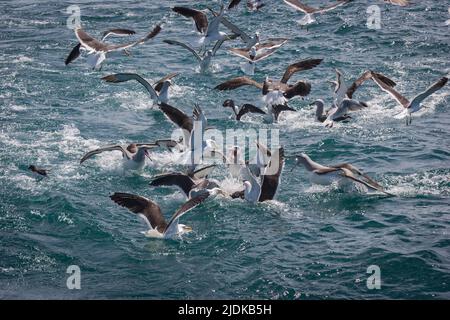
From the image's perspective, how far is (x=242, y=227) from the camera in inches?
575

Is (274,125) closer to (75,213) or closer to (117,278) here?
(75,213)

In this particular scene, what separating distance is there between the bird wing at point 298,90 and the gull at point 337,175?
3.96 meters

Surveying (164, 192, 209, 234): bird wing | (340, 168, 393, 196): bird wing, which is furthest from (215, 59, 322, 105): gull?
(164, 192, 209, 234): bird wing

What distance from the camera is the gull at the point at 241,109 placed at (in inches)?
772

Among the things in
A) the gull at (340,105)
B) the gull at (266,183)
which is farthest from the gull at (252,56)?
the gull at (266,183)

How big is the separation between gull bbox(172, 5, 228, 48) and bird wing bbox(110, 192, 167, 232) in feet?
25.0

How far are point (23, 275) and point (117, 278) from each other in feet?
5.54

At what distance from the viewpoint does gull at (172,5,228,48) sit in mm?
20420

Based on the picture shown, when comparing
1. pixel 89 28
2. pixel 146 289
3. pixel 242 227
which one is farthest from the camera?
pixel 89 28

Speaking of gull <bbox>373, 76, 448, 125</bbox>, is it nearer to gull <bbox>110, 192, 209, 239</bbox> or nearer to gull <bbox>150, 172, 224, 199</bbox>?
A: gull <bbox>150, 172, 224, 199</bbox>

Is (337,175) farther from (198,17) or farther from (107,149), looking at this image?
(198,17)

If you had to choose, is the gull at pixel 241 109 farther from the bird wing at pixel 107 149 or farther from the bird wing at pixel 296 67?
the bird wing at pixel 107 149
